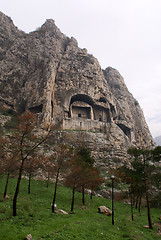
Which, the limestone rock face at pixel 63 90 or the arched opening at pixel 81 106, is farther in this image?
the arched opening at pixel 81 106

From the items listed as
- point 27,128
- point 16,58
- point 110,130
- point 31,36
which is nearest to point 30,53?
point 16,58

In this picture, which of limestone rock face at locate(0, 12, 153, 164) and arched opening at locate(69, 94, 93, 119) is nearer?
limestone rock face at locate(0, 12, 153, 164)

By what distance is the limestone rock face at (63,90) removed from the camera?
50.5 meters

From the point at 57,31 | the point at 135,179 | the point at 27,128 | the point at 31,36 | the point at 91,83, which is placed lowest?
the point at 135,179

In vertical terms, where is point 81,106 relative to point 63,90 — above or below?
below

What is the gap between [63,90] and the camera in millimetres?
56812

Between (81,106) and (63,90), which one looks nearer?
(63,90)

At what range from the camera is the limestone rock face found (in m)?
50.5

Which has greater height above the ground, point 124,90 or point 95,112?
point 124,90

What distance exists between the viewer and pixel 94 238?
10117 mm

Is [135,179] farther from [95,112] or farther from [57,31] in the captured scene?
[57,31]

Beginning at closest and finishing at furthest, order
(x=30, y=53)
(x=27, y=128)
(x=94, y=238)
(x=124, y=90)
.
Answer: (x=94, y=238) < (x=27, y=128) < (x=30, y=53) < (x=124, y=90)

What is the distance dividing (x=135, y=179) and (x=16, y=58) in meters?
66.7

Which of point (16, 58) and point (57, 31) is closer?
point (16, 58)
